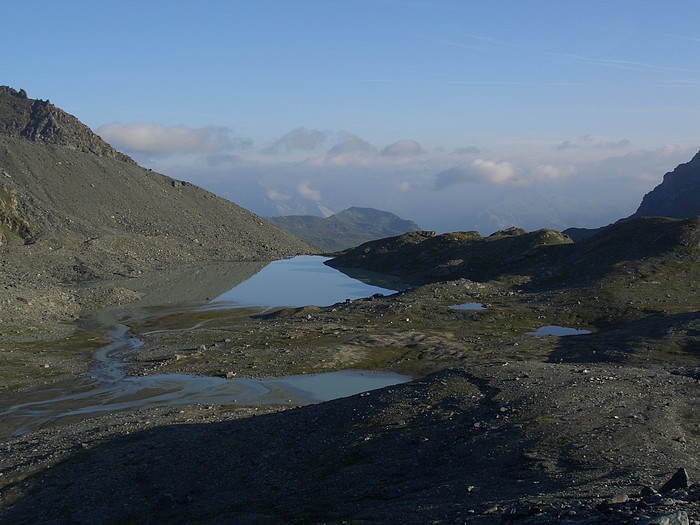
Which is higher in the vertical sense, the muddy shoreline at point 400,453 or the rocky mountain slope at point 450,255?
the rocky mountain slope at point 450,255

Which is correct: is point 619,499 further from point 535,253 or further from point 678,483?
point 535,253

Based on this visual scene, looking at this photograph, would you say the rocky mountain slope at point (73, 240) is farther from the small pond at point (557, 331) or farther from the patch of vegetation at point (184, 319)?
the small pond at point (557, 331)

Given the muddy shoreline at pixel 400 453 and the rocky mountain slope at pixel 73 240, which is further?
the rocky mountain slope at pixel 73 240

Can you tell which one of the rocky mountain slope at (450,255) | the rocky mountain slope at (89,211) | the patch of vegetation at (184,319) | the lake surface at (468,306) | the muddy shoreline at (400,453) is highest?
the rocky mountain slope at (89,211)

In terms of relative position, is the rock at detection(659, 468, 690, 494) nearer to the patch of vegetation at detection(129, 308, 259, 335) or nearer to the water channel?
the water channel

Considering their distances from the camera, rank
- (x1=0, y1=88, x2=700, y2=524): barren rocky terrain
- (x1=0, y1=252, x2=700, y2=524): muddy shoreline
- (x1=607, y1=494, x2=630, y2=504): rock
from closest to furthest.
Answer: (x1=607, y1=494, x2=630, y2=504): rock < (x1=0, y1=252, x2=700, y2=524): muddy shoreline < (x1=0, y1=88, x2=700, y2=524): barren rocky terrain

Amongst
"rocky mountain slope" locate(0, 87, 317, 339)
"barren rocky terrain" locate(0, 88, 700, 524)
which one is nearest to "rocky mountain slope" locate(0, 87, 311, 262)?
"rocky mountain slope" locate(0, 87, 317, 339)

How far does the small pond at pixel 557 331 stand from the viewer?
73.2 m

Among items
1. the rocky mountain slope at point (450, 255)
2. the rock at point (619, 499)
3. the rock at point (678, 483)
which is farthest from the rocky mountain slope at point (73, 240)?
the rock at point (678, 483)

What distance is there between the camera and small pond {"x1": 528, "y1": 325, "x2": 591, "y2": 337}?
240 ft

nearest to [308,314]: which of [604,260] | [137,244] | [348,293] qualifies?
[348,293]

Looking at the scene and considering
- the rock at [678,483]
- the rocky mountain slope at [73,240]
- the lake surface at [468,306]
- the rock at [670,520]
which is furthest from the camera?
the lake surface at [468,306]

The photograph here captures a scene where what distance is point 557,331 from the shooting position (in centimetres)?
7450

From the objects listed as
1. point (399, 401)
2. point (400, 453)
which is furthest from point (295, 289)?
point (400, 453)
